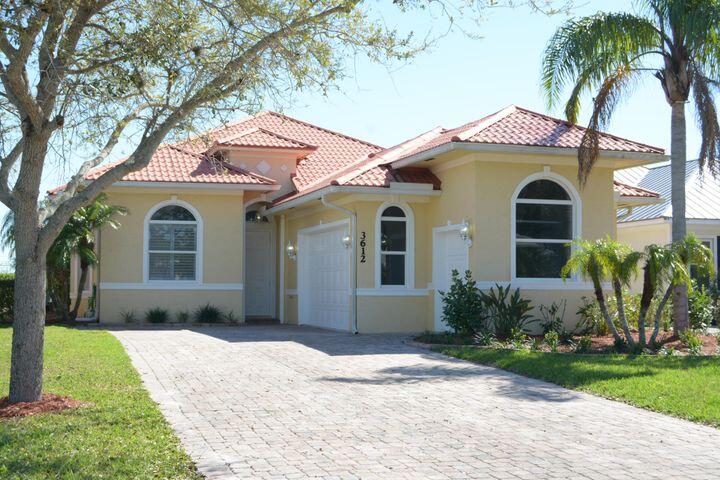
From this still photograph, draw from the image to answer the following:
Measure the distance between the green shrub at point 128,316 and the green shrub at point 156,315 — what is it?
0.30 m

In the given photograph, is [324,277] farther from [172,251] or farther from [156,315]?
[156,315]

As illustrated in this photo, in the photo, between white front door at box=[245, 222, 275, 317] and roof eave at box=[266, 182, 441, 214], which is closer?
roof eave at box=[266, 182, 441, 214]

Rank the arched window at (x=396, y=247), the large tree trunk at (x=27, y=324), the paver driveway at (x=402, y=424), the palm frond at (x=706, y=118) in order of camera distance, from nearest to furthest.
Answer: the paver driveway at (x=402, y=424), the large tree trunk at (x=27, y=324), the palm frond at (x=706, y=118), the arched window at (x=396, y=247)

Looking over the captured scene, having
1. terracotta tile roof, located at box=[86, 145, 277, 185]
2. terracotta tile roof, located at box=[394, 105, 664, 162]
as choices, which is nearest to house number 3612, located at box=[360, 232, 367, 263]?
terracotta tile roof, located at box=[394, 105, 664, 162]

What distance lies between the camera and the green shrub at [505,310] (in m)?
15.1

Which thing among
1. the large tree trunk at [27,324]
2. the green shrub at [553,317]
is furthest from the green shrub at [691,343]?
the large tree trunk at [27,324]

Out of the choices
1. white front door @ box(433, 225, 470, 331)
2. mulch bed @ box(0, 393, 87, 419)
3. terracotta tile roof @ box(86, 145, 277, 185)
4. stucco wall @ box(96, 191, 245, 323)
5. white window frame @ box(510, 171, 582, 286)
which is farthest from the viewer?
stucco wall @ box(96, 191, 245, 323)

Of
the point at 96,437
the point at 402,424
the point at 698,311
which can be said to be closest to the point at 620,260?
the point at 698,311

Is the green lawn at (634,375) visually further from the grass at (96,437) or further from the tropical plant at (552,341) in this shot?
the grass at (96,437)

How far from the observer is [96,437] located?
7.46 metres

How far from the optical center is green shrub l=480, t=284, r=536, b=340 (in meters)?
15.1

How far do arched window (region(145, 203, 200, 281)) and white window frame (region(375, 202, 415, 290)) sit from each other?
5.43 meters

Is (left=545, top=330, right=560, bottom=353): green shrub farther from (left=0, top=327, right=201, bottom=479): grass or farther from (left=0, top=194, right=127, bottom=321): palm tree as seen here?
(left=0, top=194, right=127, bottom=321): palm tree

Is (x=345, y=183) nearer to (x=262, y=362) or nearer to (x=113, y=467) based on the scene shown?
(x=262, y=362)
